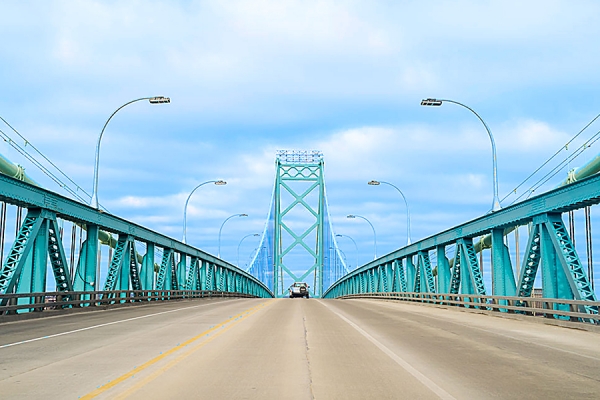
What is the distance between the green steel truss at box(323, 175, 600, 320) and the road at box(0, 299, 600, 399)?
310 cm

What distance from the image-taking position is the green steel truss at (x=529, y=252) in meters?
17.7

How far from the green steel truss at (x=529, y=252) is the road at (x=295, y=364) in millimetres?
3099

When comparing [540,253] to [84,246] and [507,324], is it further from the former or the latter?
[84,246]

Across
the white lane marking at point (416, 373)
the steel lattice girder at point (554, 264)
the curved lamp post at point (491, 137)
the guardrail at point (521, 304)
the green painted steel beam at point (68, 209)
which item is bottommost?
the white lane marking at point (416, 373)

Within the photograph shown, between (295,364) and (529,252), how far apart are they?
12.9 meters

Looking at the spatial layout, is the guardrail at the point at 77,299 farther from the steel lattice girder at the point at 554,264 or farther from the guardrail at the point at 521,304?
the steel lattice girder at the point at 554,264

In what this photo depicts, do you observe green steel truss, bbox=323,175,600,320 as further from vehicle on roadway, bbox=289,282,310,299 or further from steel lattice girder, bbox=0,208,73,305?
vehicle on roadway, bbox=289,282,310,299

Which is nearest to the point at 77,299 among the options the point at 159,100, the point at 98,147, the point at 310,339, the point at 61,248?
the point at 61,248

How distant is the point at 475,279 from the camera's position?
87.5 feet

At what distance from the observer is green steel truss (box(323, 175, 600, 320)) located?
57.9 feet

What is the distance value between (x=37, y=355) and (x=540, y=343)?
9405 millimetres

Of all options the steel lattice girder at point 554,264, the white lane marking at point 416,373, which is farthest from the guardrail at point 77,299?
the steel lattice girder at point 554,264

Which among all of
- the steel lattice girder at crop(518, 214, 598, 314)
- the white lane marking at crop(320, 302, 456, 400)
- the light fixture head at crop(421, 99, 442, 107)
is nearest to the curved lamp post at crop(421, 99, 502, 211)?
the light fixture head at crop(421, 99, 442, 107)

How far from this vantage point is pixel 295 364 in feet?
31.7
